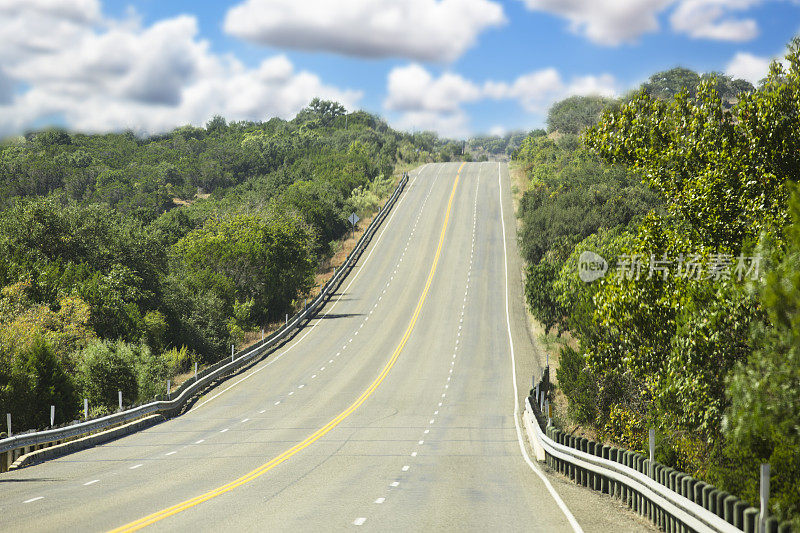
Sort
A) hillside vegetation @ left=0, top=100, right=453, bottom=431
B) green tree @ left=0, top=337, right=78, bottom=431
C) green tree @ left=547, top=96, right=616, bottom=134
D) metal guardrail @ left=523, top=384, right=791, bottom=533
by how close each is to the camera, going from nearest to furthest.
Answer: metal guardrail @ left=523, top=384, right=791, bottom=533 < green tree @ left=0, top=337, right=78, bottom=431 < hillside vegetation @ left=0, top=100, right=453, bottom=431 < green tree @ left=547, top=96, right=616, bottom=134

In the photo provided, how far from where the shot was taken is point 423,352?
1950 inches

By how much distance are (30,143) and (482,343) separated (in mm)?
113819

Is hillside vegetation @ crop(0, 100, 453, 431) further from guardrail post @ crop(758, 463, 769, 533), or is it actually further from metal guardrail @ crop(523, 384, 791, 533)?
guardrail post @ crop(758, 463, 769, 533)

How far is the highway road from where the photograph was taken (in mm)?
13336

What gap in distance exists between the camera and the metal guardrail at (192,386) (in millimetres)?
21797

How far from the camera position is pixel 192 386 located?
3647cm

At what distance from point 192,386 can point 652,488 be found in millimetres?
28299

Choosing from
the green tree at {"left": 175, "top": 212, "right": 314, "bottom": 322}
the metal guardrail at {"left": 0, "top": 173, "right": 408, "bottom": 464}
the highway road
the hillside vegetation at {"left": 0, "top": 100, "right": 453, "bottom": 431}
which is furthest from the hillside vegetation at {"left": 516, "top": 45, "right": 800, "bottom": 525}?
the green tree at {"left": 175, "top": 212, "right": 314, "bottom": 322}

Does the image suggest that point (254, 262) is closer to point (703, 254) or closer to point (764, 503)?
point (703, 254)

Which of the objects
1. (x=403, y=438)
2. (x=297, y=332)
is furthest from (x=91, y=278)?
(x=403, y=438)

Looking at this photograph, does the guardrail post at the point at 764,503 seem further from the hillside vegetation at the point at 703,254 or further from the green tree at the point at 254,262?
the green tree at the point at 254,262

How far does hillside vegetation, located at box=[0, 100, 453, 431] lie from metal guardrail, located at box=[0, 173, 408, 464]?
2.14 m

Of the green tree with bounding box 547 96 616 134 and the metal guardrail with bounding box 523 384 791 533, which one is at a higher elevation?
the green tree with bounding box 547 96 616 134

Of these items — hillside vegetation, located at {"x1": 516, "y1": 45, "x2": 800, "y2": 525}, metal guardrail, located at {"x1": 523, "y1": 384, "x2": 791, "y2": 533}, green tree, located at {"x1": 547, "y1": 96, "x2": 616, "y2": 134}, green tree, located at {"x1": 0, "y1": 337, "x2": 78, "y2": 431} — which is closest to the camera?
metal guardrail, located at {"x1": 523, "y1": 384, "x2": 791, "y2": 533}
